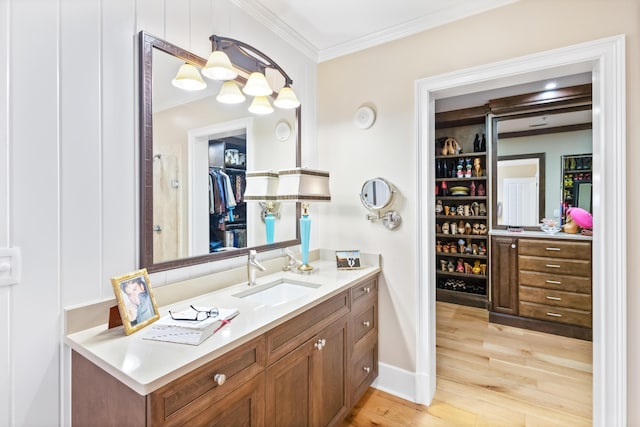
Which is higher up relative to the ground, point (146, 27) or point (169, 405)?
point (146, 27)

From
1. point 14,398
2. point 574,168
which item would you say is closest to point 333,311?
point 14,398

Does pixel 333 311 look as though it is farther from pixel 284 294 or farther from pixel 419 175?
pixel 419 175

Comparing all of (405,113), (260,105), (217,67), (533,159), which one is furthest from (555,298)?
(217,67)

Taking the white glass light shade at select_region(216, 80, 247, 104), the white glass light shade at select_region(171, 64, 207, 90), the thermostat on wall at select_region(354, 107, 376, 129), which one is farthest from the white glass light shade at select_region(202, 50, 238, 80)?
the thermostat on wall at select_region(354, 107, 376, 129)

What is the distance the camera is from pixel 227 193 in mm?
1809

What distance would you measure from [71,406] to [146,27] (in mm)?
1550

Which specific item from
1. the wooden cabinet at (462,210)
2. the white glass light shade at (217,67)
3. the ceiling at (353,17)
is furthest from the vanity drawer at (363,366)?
the wooden cabinet at (462,210)

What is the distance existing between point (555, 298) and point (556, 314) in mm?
155

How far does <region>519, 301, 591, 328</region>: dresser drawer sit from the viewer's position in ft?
9.71

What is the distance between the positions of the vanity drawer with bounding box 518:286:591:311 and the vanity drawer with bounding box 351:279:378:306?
198 cm

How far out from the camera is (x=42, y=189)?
1.09 metres

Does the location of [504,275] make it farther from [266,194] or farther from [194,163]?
[194,163]

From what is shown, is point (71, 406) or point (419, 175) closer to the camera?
point (71, 406)

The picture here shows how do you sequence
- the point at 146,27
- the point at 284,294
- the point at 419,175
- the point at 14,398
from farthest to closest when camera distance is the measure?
1. the point at 419,175
2. the point at 284,294
3. the point at 146,27
4. the point at 14,398
